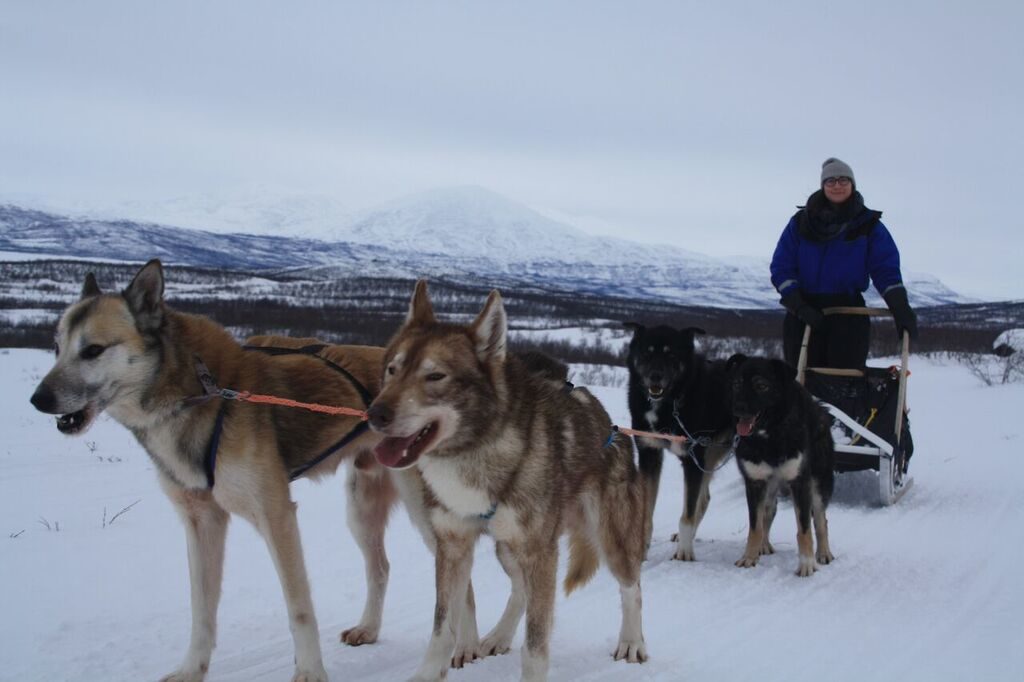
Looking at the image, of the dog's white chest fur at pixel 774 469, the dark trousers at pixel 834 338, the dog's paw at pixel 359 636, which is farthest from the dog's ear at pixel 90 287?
the dark trousers at pixel 834 338

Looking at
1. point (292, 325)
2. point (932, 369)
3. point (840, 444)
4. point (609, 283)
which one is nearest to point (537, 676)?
point (840, 444)

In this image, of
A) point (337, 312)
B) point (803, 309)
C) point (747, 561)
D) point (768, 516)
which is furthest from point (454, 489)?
point (337, 312)

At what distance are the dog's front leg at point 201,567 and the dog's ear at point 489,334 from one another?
4.16ft

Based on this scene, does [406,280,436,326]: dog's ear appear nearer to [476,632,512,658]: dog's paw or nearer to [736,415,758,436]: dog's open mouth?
[476,632,512,658]: dog's paw

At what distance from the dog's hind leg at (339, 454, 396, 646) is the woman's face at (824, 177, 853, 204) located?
167 inches

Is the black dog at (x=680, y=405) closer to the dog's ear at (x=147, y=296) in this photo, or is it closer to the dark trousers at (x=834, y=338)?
the dark trousers at (x=834, y=338)

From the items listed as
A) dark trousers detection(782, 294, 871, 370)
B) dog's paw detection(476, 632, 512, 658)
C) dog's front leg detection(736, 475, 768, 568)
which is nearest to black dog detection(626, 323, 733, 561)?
dog's front leg detection(736, 475, 768, 568)

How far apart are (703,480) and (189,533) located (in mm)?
3542

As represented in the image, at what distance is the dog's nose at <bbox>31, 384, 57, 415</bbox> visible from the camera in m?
2.84

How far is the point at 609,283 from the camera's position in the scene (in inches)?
7008

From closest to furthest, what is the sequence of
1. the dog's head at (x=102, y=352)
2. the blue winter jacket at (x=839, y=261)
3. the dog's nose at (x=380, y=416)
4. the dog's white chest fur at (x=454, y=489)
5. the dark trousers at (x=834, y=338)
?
1. the dog's nose at (x=380, y=416)
2. the dog's head at (x=102, y=352)
3. the dog's white chest fur at (x=454, y=489)
4. the blue winter jacket at (x=839, y=261)
5. the dark trousers at (x=834, y=338)

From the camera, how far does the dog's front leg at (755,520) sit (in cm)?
526

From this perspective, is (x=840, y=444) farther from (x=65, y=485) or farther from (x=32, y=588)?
(x=65, y=485)

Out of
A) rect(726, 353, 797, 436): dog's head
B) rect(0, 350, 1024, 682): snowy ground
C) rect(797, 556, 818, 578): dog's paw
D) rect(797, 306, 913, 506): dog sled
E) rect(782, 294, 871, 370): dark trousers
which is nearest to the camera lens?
rect(0, 350, 1024, 682): snowy ground
